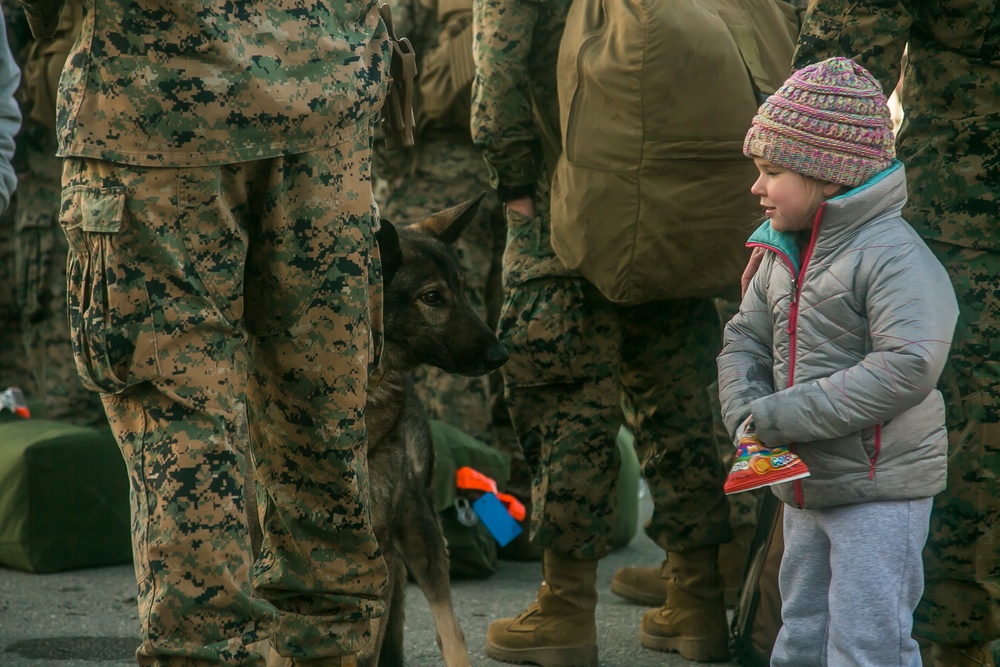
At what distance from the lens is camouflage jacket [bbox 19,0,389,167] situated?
2490 millimetres

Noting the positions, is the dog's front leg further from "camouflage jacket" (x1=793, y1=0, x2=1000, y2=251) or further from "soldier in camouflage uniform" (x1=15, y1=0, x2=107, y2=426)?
"soldier in camouflage uniform" (x1=15, y1=0, x2=107, y2=426)

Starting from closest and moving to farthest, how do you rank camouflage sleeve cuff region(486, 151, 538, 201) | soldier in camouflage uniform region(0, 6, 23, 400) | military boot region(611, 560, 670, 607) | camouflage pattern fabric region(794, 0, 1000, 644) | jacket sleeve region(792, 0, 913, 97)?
jacket sleeve region(792, 0, 913, 97) < camouflage pattern fabric region(794, 0, 1000, 644) < camouflage sleeve cuff region(486, 151, 538, 201) < military boot region(611, 560, 670, 607) < soldier in camouflage uniform region(0, 6, 23, 400)

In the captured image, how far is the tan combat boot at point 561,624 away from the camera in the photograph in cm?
407

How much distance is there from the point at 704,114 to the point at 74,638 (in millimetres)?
2831

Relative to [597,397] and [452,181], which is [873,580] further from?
[452,181]

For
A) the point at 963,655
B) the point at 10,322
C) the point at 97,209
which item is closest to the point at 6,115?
the point at 97,209

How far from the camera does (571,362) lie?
13.1ft

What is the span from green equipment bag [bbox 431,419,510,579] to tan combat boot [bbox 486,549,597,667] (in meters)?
1.11

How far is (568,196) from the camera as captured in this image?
3770mm

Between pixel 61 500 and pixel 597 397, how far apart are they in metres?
2.58

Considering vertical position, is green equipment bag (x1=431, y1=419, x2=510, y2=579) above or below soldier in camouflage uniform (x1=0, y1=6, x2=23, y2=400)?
below

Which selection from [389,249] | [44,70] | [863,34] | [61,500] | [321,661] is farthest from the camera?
[44,70]

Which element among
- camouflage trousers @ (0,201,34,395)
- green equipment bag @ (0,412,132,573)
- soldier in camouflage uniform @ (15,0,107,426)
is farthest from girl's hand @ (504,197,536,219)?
camouflage trousers @ (0,201,34,395)

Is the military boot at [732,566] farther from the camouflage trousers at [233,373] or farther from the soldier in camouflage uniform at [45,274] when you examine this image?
the soldier in camouflage uniform at [45,274]
